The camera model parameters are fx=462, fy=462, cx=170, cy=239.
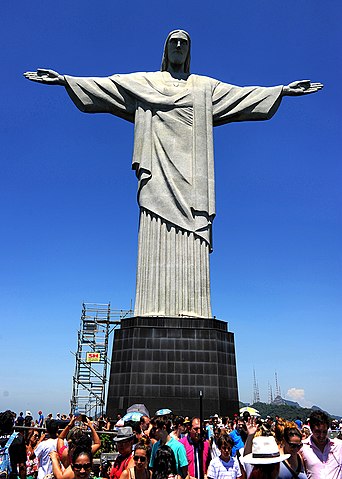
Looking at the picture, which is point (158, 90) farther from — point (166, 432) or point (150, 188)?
point (166, 432)

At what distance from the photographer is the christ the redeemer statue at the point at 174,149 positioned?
1438 centimetres

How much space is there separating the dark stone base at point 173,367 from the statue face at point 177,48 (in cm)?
925

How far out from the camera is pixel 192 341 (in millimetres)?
13234

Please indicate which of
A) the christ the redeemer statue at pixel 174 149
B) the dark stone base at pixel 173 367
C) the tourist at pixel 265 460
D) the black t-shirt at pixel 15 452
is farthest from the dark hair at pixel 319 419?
the christ the redeemer statue at pixel 174 149

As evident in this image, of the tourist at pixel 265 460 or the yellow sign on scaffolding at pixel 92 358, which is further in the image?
the yellow sign on scaffolding at pixel 92 358

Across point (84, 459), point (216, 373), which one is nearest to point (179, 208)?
point (216, 373)

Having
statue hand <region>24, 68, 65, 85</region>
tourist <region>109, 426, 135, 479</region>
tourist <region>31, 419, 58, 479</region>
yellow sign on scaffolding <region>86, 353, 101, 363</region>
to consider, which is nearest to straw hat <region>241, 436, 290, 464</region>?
tourist <region>109, 426, 135, 479</region>

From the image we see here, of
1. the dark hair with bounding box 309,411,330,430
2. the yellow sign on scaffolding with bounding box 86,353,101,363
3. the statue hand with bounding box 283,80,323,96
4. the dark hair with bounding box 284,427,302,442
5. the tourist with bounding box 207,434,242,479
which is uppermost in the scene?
the statue hand with bounding box 283,80,323,96

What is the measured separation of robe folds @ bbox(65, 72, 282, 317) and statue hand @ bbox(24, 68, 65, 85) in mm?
300

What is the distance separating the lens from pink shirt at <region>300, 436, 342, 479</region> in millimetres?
4453

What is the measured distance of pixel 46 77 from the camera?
15617 millimetres

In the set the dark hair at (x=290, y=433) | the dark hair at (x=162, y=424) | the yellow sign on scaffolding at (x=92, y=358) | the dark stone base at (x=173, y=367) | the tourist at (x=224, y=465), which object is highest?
the yellow sign on scaffolding at (x=92, y=358)

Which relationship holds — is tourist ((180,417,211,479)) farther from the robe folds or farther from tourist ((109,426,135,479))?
the robe folds

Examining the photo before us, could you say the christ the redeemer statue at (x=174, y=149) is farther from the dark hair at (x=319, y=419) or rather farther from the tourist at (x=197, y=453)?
the dark hair at (x=319, y=419)
